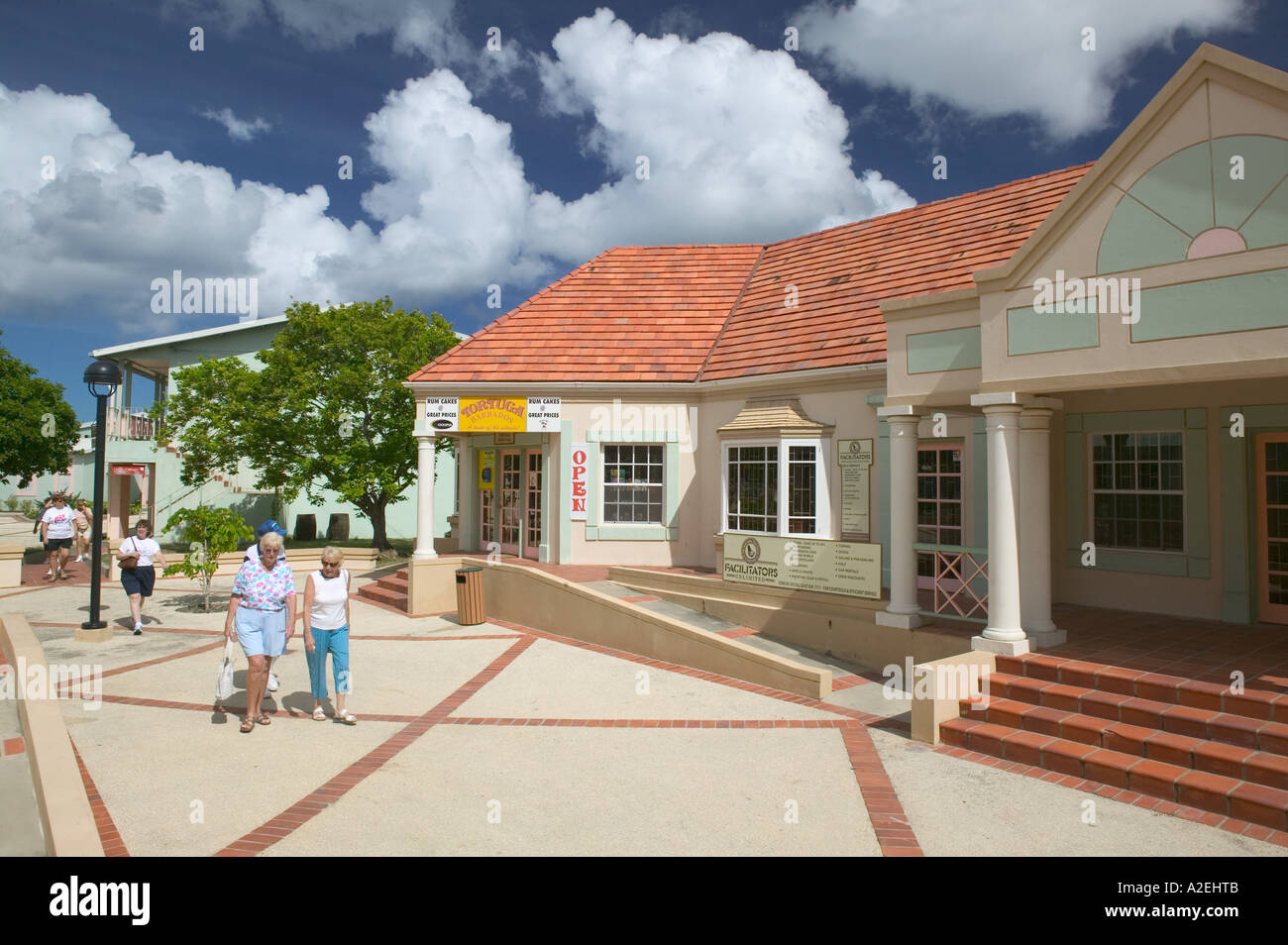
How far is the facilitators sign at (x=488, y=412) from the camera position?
15.9 m

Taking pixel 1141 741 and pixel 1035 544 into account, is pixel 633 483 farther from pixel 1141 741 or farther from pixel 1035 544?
pixel 1141 741

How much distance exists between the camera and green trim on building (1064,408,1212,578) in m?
10.1

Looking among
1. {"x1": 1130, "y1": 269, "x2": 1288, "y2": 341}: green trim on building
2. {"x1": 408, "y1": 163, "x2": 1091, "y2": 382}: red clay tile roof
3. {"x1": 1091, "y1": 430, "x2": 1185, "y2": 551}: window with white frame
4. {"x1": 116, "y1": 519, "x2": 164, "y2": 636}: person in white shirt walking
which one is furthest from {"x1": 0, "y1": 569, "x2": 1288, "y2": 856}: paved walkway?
{"x1": 408, "y1": 163, "x2": 1091, "y2": 382}: red clay tile roof

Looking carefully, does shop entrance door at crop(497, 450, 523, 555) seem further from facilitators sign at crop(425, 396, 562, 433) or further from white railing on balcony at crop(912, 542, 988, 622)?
white railing on balcony at crop(912, 542, 988, 622)

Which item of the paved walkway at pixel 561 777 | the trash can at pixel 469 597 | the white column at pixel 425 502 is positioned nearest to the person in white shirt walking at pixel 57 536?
the white column at pixel 425 502

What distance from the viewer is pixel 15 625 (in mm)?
10672

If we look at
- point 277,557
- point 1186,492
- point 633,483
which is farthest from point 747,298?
point 277,557

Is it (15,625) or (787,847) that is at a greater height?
(15,625)

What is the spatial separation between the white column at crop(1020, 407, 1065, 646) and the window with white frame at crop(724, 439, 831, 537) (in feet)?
14.8

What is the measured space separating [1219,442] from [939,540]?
376cm

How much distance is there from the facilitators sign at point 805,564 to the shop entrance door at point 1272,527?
4.38 m
